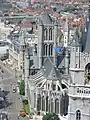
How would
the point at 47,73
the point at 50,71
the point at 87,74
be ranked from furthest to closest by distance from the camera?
the point at 47,73 < the point at 50,71 < the point at 87,74

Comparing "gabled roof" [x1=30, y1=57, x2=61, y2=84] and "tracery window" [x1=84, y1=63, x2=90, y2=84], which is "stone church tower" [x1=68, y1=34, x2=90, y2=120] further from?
"gabled roof" [x1=30, y1=57, x2=61, y2=84]

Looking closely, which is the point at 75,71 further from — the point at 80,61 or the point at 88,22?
the point at 88,22

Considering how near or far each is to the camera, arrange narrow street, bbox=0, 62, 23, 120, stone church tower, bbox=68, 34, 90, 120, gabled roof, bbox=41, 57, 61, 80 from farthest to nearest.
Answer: narrow street, bbox=0, 62, 23, 120
gabled roof, bbox=41, 57, 61, 80
stone church tower, bbox=68, 34, 90, 120

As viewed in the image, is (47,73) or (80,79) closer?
(80,79)

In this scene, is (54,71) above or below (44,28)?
below

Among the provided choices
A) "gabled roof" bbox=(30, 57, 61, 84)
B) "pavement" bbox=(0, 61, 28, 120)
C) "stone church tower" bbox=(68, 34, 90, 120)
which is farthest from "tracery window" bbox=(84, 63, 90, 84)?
"pavement" bbox=(0, 61, 28, 120)

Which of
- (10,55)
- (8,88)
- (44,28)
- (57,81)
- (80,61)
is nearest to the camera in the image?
(80,61)

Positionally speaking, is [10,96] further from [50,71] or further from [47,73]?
[50,71]

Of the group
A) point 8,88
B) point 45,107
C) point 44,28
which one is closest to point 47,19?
point 44,28

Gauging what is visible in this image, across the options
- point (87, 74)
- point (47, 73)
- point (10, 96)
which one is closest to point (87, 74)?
point (87, 74)
